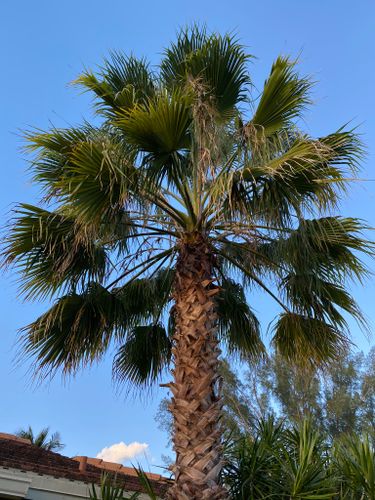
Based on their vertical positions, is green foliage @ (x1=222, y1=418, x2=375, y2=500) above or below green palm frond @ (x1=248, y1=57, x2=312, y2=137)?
below

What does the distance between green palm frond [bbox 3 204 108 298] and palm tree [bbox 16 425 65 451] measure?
1293 centimetres

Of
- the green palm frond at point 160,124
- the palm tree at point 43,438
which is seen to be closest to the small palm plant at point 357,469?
the green palm frond at point 160,124

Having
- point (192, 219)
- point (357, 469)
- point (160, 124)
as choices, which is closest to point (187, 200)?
point (192, 219)

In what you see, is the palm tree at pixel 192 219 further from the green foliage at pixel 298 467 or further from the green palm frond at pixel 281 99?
the green foliage at pixel 298 467

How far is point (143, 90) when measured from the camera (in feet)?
24.6

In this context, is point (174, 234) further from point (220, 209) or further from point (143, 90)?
point (143, 90)

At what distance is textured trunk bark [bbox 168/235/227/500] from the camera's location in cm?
526

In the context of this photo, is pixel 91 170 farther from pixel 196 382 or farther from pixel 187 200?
pixel 196 382

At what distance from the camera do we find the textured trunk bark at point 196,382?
207 inches

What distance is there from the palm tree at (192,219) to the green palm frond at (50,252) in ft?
0.06

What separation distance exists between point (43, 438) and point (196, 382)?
52.0 feet

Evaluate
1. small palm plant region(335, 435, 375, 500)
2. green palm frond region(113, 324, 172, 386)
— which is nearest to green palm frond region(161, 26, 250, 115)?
green palm frond region(113, 324, 172, 386)

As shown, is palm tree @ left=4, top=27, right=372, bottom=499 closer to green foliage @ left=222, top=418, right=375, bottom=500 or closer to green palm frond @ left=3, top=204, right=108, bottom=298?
green palm frond @ left=3, top=204, right=108, bottom=298

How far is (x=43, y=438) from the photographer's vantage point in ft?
63.4
